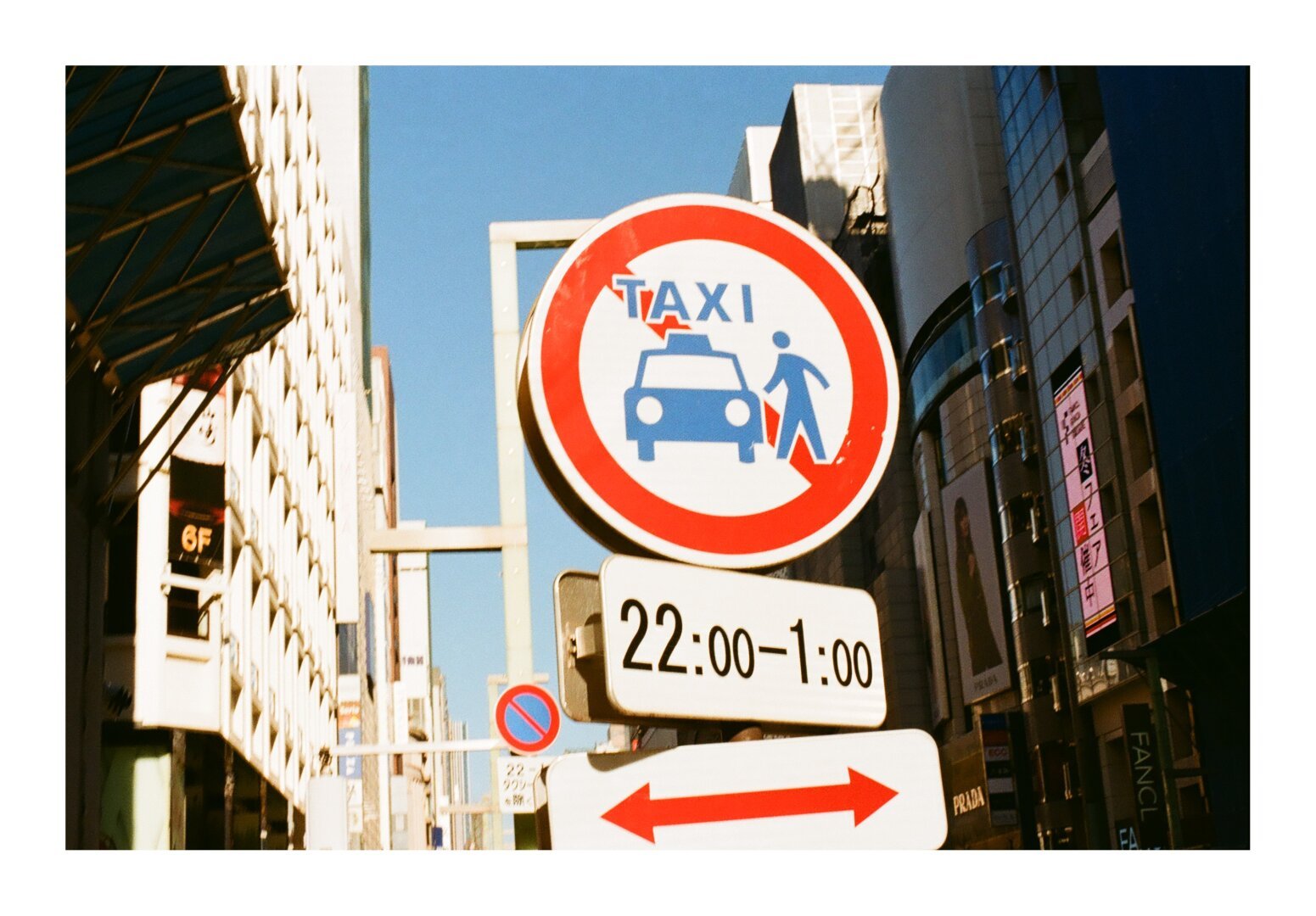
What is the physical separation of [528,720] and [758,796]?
1410cm

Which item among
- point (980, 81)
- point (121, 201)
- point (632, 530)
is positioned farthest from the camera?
point (980, 81)

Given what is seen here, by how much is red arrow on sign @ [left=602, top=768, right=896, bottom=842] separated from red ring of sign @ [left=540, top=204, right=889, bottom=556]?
1.80ft

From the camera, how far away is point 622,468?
344cm

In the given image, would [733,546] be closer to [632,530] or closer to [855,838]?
[632,530]

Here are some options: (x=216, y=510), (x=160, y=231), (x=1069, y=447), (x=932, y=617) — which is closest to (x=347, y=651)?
(x=932, y=617)

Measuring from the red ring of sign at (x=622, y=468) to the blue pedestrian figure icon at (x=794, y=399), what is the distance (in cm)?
9

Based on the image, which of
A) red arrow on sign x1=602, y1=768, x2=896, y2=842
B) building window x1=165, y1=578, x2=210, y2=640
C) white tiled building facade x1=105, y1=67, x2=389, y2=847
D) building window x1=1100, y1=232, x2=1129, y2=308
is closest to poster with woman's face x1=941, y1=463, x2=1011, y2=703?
building window x1=1100, y1=232, x2=1129, y2=308

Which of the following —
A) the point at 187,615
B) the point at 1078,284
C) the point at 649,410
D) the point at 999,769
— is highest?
the point at 1078,284

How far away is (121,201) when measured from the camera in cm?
1553

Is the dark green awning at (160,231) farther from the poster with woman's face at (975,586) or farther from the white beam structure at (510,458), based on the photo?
the poster with woman's face at (975,586)

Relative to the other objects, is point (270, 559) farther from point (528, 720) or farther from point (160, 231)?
point (528, 720)

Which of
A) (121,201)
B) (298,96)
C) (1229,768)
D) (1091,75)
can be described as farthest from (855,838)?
(1091,75)

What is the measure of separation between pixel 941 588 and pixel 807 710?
6494 centimetres

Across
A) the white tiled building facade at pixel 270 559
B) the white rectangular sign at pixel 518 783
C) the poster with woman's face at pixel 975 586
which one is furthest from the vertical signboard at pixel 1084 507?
the white rectangular sign at pixel 518 783
